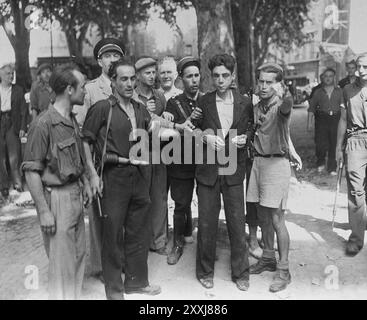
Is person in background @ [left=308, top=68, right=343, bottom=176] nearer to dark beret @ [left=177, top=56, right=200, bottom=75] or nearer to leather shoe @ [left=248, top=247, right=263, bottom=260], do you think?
leather shoe @ [left=248, top=247, right=263, bottom=260]

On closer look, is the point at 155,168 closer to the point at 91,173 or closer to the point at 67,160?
the point at 91,173

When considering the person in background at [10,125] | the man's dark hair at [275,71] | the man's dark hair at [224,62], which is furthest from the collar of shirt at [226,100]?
the person in background at [10,125]

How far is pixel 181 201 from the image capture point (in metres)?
4.88

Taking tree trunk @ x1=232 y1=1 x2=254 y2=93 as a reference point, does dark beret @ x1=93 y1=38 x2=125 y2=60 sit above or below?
below

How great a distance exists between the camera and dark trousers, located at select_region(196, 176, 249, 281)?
14.1 feet

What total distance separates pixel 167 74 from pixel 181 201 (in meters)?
1.44

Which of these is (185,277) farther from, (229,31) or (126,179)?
(229,31)

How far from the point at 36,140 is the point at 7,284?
1876 mm

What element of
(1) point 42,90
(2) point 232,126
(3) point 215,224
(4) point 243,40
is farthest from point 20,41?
(3) point 215,224

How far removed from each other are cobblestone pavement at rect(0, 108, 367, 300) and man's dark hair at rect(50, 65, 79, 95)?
190 cm

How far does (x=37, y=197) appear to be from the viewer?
3.36m

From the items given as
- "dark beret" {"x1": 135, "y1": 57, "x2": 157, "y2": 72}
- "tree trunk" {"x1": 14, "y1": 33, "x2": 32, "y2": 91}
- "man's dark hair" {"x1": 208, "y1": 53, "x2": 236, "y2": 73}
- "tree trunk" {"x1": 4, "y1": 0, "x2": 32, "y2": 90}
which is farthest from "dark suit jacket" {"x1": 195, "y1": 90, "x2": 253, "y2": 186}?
"tree trunk" {"x1": 14, "y1": 33, "x2": 32, "y2": 91}

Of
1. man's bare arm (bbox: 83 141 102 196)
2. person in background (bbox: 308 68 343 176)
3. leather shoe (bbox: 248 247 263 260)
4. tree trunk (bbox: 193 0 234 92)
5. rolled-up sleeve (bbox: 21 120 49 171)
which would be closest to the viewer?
rolled-up sleeve (bbox: 21 120 49 171)
